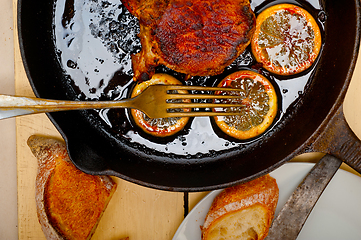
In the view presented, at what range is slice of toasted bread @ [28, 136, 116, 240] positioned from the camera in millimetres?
1807

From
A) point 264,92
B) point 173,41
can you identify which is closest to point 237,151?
point 264,92

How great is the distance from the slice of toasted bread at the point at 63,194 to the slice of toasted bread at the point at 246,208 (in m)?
0.75

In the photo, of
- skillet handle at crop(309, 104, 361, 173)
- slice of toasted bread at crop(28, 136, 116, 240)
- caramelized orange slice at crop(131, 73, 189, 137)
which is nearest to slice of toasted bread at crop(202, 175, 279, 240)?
skillet handle at crop(309, 104, 361, 173)

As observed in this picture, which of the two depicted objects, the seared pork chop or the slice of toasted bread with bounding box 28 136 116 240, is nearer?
the seared pork chop

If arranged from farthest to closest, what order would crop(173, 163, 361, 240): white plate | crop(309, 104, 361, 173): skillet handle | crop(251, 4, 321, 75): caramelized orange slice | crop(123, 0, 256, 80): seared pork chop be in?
crop(173, 163, 361, 240): white plate < crop(251, 4, 321, 75): caramelized orange slice < crop(309, 104, 361, 173): skillet handle < crop(123, 0, 256, 80): seared pork chop

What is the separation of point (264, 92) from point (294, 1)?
671mm

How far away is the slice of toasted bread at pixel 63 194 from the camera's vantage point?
5.93 feet

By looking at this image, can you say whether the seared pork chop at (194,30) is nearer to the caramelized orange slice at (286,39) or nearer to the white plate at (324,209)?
the caramelized orange slice at (286,39)

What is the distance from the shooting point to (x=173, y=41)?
1562 mm

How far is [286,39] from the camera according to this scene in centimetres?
181

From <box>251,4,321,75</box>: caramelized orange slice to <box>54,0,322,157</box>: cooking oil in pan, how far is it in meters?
0.08

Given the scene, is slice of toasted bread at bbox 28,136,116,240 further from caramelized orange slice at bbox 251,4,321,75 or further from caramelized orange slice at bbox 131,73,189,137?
caramelized orange slice at bbox 251,4,321,75

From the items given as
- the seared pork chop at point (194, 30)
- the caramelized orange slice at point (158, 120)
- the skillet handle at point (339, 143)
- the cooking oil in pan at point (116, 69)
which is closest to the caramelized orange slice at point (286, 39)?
the cooking oil in pan at point (116, 69)

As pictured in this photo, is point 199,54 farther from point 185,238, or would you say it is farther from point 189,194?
point 185,238
